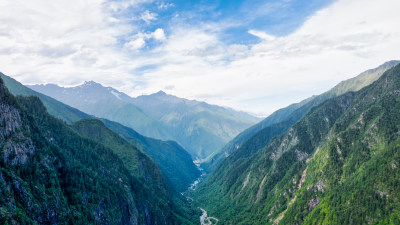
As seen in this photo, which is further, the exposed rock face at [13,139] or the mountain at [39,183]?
the exposed rock face at [13,139]

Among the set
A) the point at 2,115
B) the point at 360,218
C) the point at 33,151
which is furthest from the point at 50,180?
the point at 360,218

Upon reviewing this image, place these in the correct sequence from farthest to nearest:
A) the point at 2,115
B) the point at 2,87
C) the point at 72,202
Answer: the point at 72,202
the point at 2,87
the point at 2,115

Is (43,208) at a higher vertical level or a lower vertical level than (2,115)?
lower

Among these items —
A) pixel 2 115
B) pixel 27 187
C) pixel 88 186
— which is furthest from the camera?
pixel 88 186

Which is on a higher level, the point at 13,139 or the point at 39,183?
the point at 13,139

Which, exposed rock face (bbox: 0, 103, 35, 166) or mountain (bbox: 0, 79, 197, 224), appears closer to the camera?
mountain (bbox: 0, 79, 197, 224)

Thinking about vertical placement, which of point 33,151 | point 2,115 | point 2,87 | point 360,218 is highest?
point 2,87

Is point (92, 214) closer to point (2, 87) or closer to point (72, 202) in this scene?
point (72, 202)

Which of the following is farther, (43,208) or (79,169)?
(79,169)

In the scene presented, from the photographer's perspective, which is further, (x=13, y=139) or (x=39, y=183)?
(x=13, y=139)

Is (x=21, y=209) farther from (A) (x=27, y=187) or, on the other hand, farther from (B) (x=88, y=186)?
(B) (x=88, y=186)

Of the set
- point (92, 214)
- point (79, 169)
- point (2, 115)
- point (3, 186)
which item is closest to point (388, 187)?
point (92, 214)
